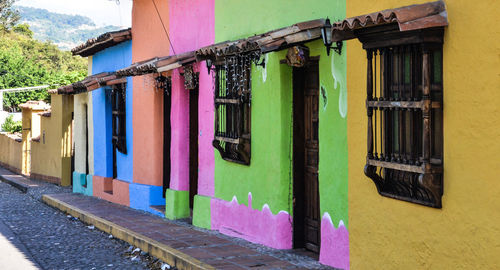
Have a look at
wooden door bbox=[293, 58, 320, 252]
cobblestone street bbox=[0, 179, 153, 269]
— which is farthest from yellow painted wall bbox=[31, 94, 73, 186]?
wooden door bbox=[293, 58, 320, 252]

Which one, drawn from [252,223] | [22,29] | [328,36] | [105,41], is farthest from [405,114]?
[22,29]

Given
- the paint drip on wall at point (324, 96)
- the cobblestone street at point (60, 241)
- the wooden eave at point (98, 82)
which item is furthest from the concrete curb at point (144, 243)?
the wooden eave at point (98, 82)

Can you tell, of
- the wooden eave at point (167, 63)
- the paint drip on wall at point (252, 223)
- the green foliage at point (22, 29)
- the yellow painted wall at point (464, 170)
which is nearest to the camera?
the yellow painted wall at point (464, 170)

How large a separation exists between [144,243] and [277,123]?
2686 mm

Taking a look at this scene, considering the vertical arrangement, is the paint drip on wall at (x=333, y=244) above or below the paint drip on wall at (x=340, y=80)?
below

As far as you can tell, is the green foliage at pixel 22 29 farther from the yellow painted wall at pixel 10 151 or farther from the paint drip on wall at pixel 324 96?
the paint drip on wall at pixel 324 96

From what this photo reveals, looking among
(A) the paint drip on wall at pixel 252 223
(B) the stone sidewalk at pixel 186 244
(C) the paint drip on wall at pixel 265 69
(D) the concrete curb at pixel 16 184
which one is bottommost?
(D) the concrete curb at pixel 16 184

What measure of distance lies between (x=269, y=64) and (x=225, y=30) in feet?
5.19

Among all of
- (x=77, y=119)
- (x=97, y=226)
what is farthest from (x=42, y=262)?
(x=77, y=119)

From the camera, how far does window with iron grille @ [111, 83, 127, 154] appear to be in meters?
14.1

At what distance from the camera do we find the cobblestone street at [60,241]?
8328 millimetres

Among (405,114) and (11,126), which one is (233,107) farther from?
(11,126)

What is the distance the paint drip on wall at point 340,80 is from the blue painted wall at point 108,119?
304 inches

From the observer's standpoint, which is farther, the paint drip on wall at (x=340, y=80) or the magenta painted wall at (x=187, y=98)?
the magenta painted wall at (x=187, y=98)
